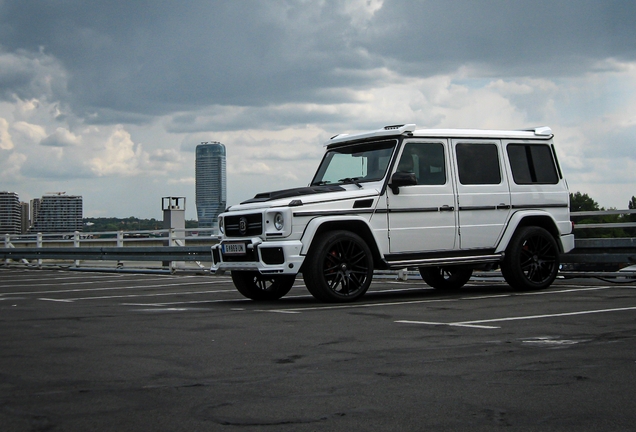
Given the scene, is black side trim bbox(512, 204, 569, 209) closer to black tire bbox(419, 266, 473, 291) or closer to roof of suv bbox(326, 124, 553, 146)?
roof of suv bbox(326, 124, 553, 146)

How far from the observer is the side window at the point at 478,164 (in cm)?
1170

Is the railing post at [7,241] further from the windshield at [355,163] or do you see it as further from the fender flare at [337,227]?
the fender flare at [337,227]

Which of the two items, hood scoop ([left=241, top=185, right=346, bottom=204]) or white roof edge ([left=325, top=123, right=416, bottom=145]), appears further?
white roof edge ([left=325, top=123, right=416, bottom=145])

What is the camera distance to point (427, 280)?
13352 millimetres

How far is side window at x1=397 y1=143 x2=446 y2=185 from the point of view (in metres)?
11.2

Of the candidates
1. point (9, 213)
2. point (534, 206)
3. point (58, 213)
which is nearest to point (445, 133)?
point (534, 206)

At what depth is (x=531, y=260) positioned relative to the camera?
12.1 meters

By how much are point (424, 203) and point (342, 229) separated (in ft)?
4.11

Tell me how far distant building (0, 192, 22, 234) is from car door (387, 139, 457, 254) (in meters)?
60.4

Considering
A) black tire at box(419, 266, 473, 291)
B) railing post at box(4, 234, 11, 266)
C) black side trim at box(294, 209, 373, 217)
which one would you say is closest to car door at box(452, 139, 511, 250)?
black side trim at box(294, 209, 373, 217)

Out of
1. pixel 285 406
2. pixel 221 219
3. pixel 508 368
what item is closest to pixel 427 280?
pixel 221 219

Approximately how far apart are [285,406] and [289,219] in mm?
5954

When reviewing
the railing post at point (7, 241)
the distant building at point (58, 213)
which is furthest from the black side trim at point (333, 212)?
the distant building at point (58, 213)

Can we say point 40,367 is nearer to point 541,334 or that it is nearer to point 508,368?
point 508,368
